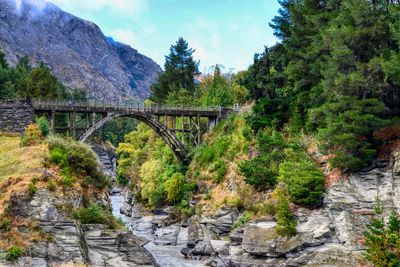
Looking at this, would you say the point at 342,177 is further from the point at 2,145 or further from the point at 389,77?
the point at 2,145

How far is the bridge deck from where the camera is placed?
43234 millimetres

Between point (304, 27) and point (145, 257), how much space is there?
2558 centimetres

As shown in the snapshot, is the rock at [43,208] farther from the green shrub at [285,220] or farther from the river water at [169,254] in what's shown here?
the green shrub at [285,220]

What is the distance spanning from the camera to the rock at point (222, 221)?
119ft

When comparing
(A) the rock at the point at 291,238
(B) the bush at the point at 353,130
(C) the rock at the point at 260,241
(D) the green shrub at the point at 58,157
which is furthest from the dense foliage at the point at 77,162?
(B) the bush at the point at 353,130

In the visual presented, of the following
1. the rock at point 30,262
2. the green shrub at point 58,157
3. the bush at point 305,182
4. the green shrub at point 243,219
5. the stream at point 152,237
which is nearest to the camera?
the rock at point 30,262

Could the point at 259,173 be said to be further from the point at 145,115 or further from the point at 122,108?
the point at 122,108

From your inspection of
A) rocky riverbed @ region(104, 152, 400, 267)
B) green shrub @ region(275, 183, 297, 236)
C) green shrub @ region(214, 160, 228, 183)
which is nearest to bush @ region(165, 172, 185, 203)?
green shrub @ region(214, 160, 228, 183)

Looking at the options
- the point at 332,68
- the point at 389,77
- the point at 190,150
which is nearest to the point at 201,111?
the point at 190,150

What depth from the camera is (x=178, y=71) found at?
7575 centimetres

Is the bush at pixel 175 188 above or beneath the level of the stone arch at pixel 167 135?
beneath

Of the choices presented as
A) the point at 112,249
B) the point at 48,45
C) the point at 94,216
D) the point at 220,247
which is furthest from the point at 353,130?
the point at 48,45

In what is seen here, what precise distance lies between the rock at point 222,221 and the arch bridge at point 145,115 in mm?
15985

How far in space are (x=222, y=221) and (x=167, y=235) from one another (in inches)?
364
